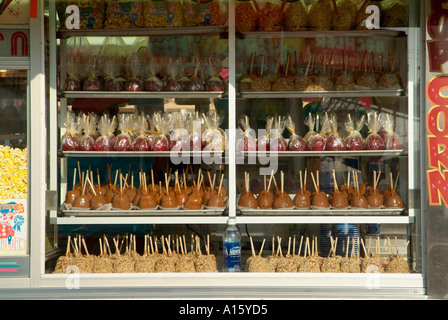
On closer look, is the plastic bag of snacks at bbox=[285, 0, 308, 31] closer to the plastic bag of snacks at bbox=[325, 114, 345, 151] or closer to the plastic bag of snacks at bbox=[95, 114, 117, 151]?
the plastic bag of snacks at bbox=[325, 114, 345, 151]

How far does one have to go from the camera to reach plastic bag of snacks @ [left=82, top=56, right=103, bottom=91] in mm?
4695

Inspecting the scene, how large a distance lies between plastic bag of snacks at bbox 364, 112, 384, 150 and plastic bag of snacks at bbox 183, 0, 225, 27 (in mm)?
1616

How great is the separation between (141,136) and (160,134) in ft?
0.57

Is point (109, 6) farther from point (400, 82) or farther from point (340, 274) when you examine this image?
point (340, 274)

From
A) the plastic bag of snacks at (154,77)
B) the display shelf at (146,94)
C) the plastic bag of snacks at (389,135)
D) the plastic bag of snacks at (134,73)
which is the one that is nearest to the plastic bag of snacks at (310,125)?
Result: the plastic bag of snacks at (389,135)

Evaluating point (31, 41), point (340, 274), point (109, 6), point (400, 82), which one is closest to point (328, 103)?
point (400, 82)

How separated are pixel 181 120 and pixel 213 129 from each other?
12.4 inches

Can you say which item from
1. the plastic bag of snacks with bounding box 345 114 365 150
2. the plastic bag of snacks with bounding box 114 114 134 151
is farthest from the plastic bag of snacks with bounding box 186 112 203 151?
the plastic bag of snacks with bounding box 345 114 365 150

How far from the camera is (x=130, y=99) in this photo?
4.81m

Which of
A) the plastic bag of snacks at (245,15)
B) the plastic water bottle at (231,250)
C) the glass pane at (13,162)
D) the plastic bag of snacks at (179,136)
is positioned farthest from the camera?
the plastic bag of snacks at (179,136)

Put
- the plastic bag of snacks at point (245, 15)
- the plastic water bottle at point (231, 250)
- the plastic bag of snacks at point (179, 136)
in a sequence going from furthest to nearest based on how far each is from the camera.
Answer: the plastic bag of snacks at point (179, 136) < the plastic bag of snacks at point (245, 15) < the plastic water bottle at point (231, 250)

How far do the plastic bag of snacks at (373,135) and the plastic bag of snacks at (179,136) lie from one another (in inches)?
64.3

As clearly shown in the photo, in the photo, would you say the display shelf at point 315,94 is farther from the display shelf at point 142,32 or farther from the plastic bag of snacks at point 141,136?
the plastic bag of snacks at point 141,136

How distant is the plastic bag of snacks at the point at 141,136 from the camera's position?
15.2 feet
